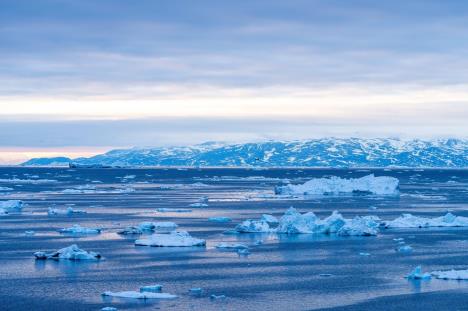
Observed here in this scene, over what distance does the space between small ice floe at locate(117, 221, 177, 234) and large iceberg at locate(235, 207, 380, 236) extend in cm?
342

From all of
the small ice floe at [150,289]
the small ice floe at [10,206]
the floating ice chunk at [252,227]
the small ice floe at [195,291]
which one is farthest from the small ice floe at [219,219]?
the small ice floe at [150,289]

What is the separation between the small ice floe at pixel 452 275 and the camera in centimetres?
2430

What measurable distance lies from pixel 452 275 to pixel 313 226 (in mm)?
13169

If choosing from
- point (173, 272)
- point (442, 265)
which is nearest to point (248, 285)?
point (173, 272)

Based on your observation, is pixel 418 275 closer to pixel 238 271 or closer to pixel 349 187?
pixel 238 271

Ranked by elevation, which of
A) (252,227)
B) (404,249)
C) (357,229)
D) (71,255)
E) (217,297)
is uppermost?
(71,255)

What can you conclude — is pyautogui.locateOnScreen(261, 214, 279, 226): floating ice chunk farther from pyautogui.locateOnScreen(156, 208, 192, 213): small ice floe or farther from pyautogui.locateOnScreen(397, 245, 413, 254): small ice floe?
pyautogui.locateOnScreen(156, 208, 192, 213): small ice floe

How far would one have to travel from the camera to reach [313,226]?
3731cm

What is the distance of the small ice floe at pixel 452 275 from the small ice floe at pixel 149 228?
1549 centimetres

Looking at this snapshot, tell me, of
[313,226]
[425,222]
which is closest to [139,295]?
[313,226]

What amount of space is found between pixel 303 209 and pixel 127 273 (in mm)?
28187

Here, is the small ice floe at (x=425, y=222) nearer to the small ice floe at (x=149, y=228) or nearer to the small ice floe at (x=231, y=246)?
the small ice floe at (x=149, y=228)

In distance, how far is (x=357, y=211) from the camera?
165 feet

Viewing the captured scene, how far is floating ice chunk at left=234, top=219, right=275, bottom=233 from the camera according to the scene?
36906 millimetres
